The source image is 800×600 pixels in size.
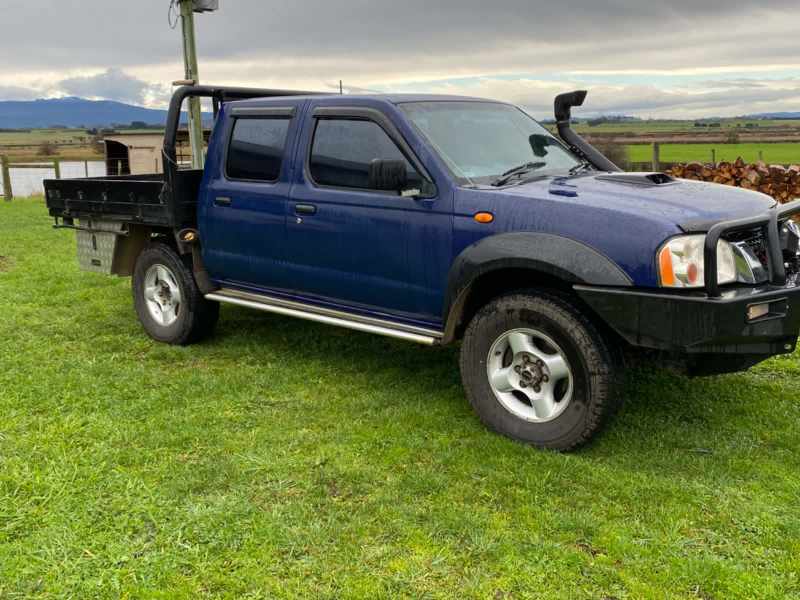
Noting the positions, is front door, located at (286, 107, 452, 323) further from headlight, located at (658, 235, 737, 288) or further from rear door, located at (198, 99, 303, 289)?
headlight, located at (658, 235, 737, 288)

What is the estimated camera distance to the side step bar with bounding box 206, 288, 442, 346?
4.75 metres

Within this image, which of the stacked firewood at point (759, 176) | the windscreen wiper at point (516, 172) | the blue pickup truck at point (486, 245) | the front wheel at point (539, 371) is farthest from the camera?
the stacked firewood at point (759, 176)

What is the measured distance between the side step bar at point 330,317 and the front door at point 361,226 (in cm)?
8

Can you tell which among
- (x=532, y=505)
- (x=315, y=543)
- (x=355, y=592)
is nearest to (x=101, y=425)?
(x=315, y=543)

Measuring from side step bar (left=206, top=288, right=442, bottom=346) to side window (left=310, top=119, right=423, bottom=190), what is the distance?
880 mm

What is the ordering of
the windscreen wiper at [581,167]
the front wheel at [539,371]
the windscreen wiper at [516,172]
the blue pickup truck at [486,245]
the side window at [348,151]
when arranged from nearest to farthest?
the blue pickup truck at [486,245] < the front wheel at [539,371] < the windscreen wiper at [516,172] < the side window at [348,151] < the windscreen wiper at [581,167]

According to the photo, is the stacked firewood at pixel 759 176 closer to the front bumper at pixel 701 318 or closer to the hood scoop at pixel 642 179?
the hood scoop at pixel 642 179

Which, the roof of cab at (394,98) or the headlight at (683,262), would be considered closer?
the headlight at (683,262)

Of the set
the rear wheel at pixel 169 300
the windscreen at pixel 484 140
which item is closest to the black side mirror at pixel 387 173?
the windscreen at pixel 484 140

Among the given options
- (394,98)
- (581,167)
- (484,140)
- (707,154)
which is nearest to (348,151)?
(394,98)

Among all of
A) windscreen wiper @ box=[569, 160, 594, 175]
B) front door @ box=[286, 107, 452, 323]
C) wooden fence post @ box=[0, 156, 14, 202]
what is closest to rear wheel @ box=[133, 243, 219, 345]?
front door @ box=[286, 107, 452, 323]

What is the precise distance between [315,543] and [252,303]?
2.70m

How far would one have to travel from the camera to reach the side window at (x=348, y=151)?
4906mm

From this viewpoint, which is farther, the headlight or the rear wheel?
the rear wheel
